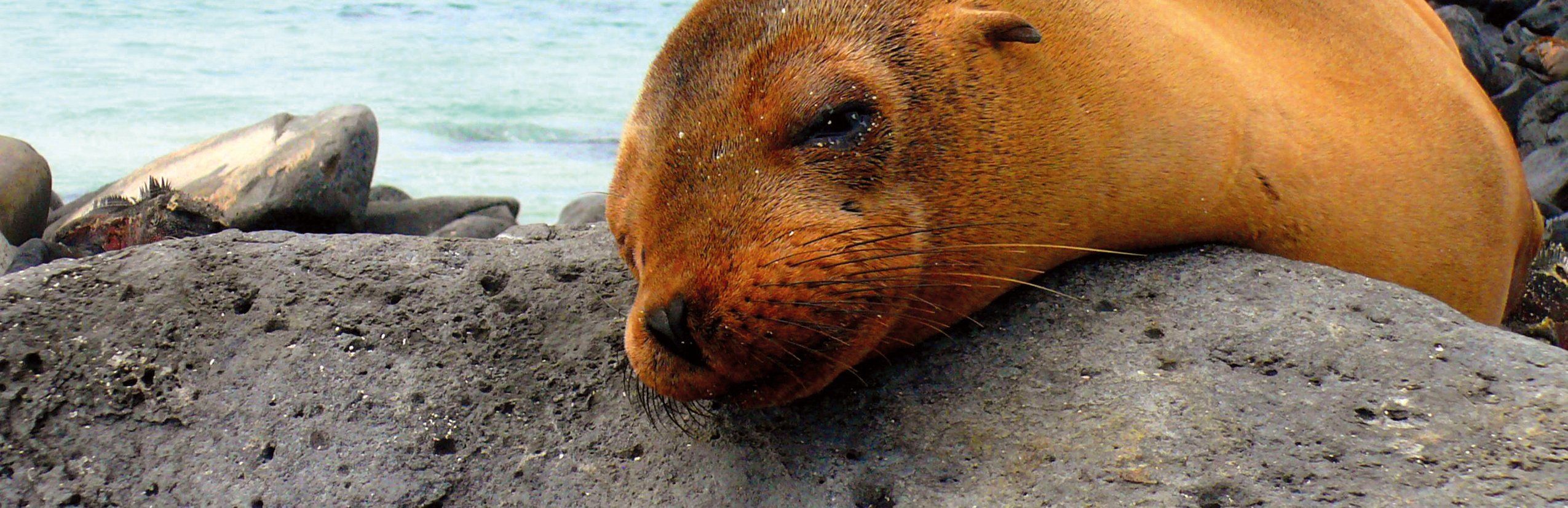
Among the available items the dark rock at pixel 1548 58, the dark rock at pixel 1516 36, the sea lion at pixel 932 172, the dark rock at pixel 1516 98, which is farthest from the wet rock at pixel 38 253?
the dark rock at pixel 1516 36

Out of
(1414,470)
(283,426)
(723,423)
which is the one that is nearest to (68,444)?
(283,426)

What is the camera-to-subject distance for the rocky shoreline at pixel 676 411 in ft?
6.12

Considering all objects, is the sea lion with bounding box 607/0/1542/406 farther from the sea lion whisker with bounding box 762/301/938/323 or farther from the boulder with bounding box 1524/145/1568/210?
the boulder with bounding box 1524/145/1568/210

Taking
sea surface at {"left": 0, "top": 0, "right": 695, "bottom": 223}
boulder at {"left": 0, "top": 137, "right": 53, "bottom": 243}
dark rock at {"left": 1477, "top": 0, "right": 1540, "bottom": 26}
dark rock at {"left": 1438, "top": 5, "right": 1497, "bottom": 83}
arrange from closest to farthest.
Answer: boulder at {"left": 0, "top": 137, "right": 53, "bottom": 243}, dark rock at {"left": 1438, "top": 5, "right": 1497, "bottom": 83}, dark rock at {"left": 1477, "top": 0, "right": 1540, "bottom": 26}, sea surface at {"left": 0, "top": 0, "right": 695, "bottom": 223}

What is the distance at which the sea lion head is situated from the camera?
197 centimetres

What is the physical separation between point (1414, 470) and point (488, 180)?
860 cm

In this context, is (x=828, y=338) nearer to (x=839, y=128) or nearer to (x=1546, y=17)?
(x=839, y=128)

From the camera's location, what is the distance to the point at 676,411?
2299 mm

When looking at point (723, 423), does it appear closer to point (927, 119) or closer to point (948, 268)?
point (948, 268)

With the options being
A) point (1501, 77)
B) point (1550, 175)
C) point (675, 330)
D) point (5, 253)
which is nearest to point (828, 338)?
point (675, 330)

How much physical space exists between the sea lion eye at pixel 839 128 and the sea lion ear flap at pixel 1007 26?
0.30 metres

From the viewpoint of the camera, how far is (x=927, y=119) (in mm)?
2156

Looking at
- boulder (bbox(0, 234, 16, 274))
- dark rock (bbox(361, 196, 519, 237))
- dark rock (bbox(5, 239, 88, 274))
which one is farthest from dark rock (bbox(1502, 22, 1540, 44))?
boulder (bbox(0, 234, 16, 274))

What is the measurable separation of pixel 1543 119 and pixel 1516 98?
44 centimetres
